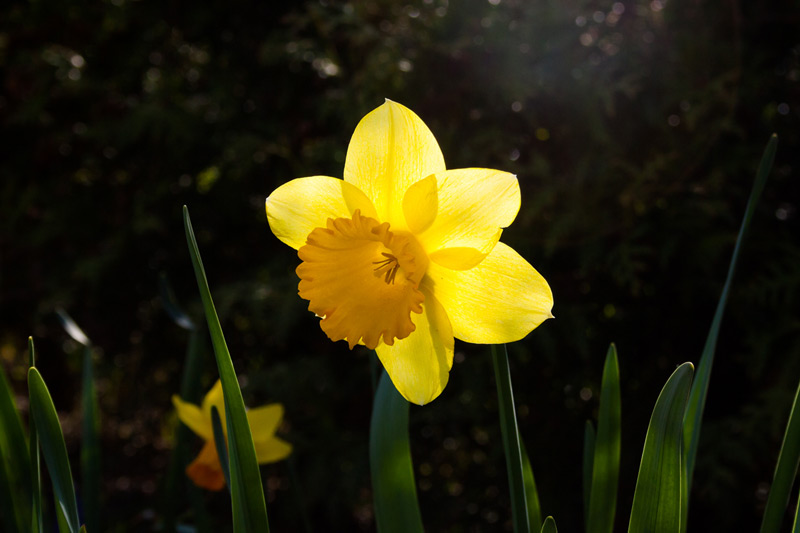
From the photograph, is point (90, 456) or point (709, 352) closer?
point (709, 352)

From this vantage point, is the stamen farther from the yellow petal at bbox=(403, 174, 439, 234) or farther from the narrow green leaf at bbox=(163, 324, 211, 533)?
the narrow green leaf at bbox=(163, 324, 211, 533)

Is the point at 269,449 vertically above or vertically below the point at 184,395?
below

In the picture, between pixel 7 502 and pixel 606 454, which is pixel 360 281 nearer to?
pixel 606 454

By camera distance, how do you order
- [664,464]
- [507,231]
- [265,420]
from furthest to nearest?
1. [507,231]
2. [265,420]
3. [664,464]

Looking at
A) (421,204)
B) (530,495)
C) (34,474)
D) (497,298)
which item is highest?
(421,204)

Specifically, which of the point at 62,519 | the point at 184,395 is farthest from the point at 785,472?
the point at 184,395

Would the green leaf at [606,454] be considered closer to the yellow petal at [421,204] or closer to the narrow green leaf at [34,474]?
the yellow petal at [421,204]

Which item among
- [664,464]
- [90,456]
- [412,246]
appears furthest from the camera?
[90,456]

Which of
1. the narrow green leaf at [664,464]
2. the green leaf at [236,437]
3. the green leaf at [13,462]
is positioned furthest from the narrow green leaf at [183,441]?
the narrow green leaf at [664,464]
